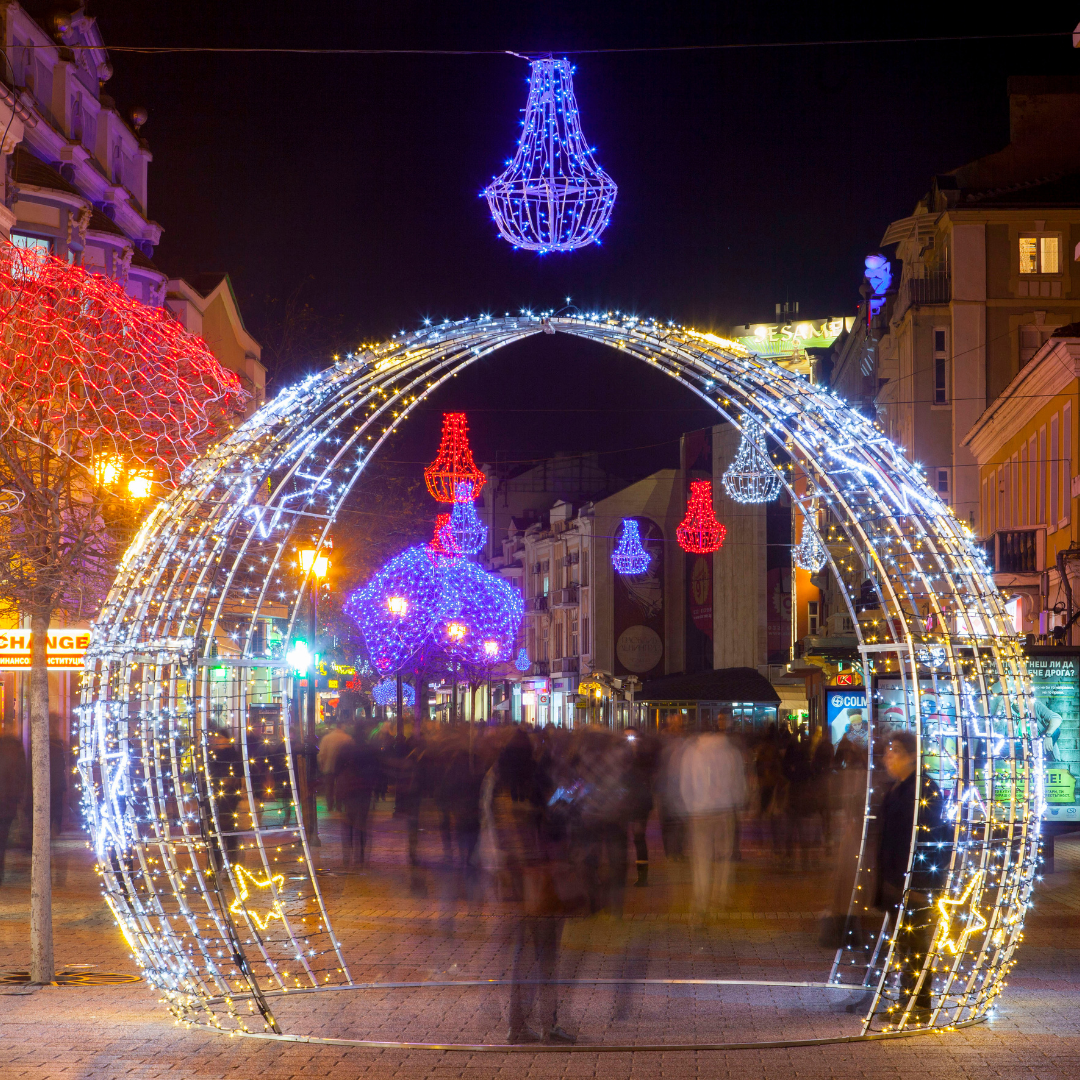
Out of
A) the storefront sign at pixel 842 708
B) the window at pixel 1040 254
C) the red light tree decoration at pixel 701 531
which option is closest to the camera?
the storefront sign at pixel 842 708

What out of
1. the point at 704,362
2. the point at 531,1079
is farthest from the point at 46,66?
the point at 531,1079

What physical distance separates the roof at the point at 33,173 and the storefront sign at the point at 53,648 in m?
11.0

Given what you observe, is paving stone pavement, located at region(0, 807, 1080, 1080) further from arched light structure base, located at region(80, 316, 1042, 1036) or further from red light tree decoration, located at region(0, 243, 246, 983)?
red light tree decoration, located at region(0, 243, 246, 983)

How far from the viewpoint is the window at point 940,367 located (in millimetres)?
39500

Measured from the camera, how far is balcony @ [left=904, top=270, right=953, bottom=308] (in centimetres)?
3906

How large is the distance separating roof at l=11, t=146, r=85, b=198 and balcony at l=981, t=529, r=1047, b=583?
61.5 ft

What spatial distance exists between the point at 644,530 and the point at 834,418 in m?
64.5

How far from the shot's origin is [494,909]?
14320 mm

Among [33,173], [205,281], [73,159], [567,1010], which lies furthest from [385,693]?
[567,1010]

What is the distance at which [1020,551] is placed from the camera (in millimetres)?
29188

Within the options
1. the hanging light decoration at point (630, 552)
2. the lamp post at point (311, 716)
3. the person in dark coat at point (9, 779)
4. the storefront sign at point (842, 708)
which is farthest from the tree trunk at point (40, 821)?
the hanging light decoration at point (630, 552)

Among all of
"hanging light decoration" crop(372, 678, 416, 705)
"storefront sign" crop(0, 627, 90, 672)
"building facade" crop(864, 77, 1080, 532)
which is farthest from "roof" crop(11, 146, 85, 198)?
"hanging light decoration" crop(372, 678, 416, 705)

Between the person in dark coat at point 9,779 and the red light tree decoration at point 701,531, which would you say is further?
the red light tree decoration at point 701,531

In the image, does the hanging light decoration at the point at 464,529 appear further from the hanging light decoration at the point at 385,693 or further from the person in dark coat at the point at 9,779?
the person in dark coat at the point at 9,779
